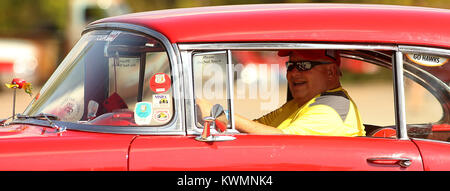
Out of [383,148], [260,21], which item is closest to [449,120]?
[383,148]

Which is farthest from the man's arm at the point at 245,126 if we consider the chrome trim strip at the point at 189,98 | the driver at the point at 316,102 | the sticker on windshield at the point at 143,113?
the sticker on windshield at the point at 143,113

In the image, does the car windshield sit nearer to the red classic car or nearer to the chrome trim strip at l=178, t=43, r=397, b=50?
the red classic car

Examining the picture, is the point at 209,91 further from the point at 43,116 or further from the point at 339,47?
the point at 43,116

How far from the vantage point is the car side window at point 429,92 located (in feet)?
10.8

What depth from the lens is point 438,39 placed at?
3250mm

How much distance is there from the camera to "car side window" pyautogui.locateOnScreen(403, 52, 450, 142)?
3283 millimetres

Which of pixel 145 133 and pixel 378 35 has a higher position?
pixel 378 35

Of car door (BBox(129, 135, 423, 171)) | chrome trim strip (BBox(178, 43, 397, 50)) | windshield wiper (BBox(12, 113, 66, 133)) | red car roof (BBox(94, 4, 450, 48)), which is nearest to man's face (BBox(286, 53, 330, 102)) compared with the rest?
red car roof (BBox(94, 4, 450, 48))

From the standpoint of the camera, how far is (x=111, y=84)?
347cm

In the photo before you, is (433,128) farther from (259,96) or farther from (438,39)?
(259,96)

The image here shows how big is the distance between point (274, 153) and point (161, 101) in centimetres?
60

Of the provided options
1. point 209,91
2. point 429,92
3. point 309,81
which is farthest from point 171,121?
point 429,92

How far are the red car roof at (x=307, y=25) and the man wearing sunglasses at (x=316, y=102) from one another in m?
0.27
